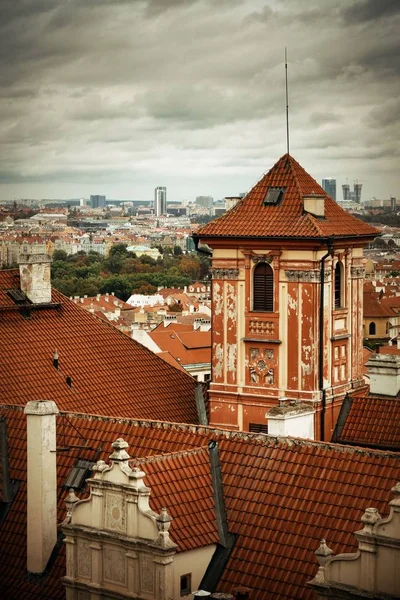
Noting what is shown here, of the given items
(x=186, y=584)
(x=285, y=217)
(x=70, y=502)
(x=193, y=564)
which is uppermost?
(x=285, y=217)

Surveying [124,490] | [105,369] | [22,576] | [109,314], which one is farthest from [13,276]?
[109,314]

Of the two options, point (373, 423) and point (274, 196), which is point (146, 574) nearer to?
point (373, 423)

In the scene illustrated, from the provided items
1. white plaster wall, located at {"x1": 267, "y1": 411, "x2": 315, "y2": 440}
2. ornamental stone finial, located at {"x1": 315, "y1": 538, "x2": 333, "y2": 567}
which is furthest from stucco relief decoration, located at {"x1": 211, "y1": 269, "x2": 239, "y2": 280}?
ornamental stone finial, located at {"x1": 315, "y1": 538, "x2": 333, "y2": 567}

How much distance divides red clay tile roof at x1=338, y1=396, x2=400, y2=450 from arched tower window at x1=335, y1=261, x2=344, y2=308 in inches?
99.8

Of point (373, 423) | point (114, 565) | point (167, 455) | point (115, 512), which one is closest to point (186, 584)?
point (114, 565)

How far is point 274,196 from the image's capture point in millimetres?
34562

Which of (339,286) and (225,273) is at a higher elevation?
(225,273)

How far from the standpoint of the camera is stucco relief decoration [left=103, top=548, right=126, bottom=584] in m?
22.8

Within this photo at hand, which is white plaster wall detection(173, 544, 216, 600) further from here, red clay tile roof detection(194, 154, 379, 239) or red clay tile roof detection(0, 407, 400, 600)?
red clay tile roof detection(194, 154, 379, 239)

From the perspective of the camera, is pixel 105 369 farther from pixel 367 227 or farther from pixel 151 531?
pixel 151 531

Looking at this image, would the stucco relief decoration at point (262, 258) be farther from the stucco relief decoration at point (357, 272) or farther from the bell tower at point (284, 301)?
the stucco relief decoration at point (357, 272)

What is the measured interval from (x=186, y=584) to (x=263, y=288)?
38.9 feet

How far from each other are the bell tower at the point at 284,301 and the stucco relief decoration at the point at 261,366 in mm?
23

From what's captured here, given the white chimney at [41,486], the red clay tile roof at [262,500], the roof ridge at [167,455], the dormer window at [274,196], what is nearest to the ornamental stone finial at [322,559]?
the red clay tile roof at [262,500]
